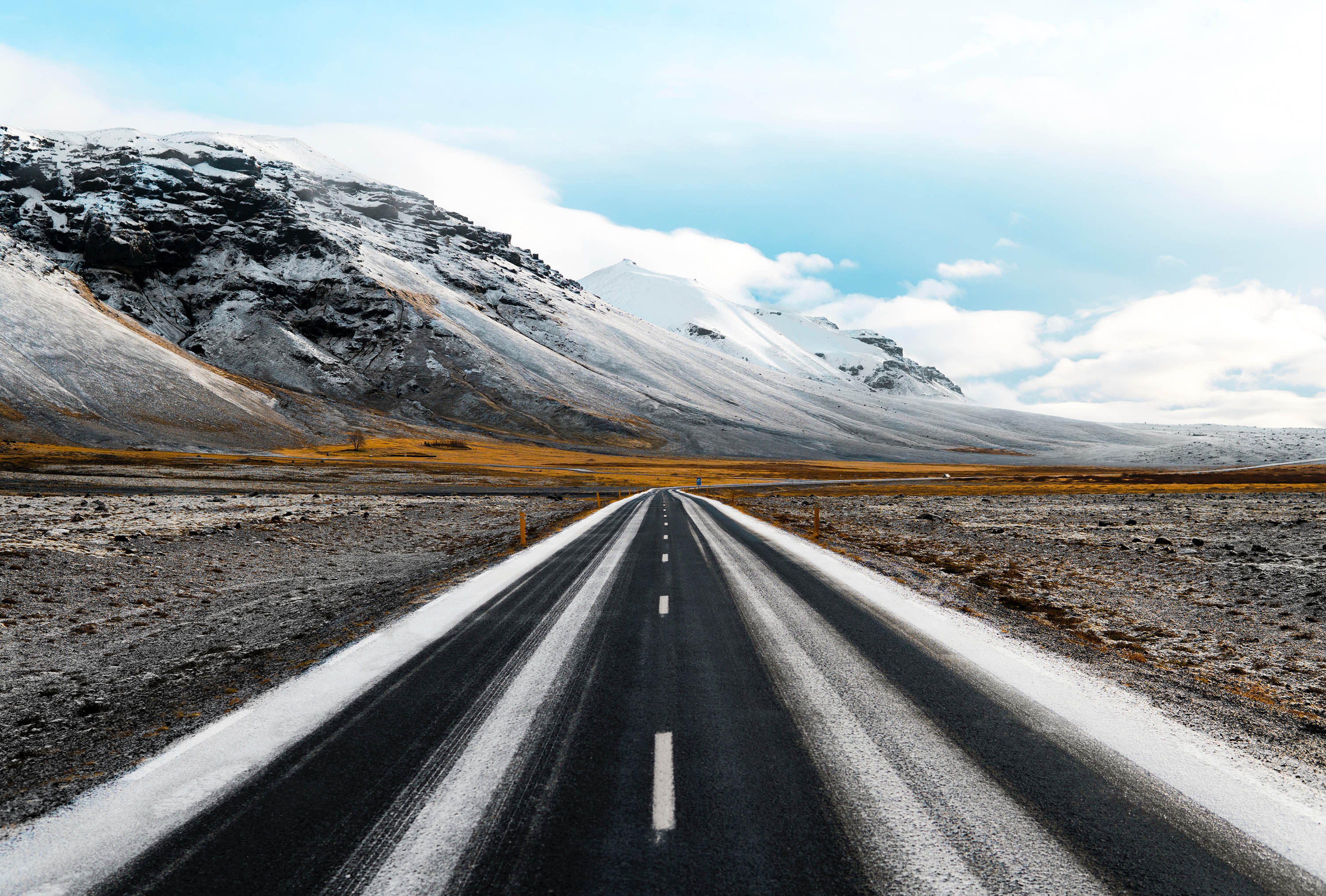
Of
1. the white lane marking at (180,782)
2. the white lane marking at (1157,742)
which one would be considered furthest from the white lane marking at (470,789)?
the white lane marking at (1157,742)

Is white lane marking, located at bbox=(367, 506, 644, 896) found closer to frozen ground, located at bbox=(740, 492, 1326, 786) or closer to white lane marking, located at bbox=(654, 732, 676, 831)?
white lane marking, located at bbox=(654, 732, 676, 831)

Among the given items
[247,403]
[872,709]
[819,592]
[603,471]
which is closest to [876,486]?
[603,471]

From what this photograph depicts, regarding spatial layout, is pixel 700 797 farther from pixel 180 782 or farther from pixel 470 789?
pixel 180 782

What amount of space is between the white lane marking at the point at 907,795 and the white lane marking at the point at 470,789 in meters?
2.53

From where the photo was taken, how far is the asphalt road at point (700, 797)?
390cm

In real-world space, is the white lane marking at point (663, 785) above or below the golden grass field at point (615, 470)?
below

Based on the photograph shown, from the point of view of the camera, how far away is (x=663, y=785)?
4.91m

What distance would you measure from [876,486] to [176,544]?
64.3 meters

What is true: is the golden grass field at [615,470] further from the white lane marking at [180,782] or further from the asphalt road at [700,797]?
the white lane marking at [180,782]

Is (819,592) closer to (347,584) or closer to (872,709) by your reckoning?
(872,709)

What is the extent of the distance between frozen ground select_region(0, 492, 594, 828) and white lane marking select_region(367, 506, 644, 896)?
2791 millimetres

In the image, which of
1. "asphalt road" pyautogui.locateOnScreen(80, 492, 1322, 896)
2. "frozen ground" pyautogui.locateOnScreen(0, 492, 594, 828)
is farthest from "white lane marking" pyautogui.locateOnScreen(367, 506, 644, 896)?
"frozen ground" pyautogui.locateOnScreen(0, 492, 594, 828)

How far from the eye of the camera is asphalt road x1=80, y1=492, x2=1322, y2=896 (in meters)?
3.90

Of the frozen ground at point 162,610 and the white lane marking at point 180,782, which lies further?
the frozen ground at point 162,610
